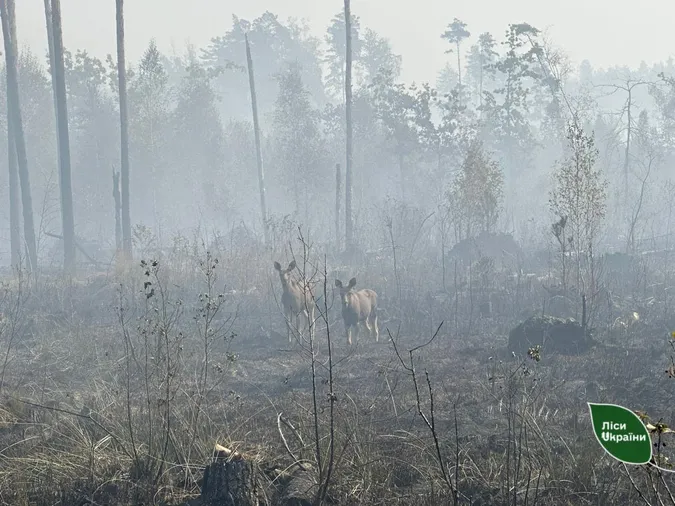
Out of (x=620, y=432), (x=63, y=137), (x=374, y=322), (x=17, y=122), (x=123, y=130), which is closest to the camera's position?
(x=620, y=432)

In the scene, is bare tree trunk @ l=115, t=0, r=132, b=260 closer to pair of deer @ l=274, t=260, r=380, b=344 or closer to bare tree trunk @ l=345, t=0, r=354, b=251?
bare tree trunk @ l=345, t=0, r=354, b=251

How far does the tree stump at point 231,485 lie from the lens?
6.31 meters

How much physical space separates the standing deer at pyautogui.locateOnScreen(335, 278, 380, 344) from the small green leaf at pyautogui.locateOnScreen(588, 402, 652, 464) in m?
13.3

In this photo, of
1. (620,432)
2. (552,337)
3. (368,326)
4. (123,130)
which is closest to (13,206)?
(123,130)

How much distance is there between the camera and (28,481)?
22.4ft

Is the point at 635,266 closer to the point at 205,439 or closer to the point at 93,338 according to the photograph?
the point at 93,338

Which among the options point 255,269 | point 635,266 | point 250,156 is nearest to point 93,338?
point 255,269

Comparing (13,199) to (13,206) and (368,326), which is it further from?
(368,326)

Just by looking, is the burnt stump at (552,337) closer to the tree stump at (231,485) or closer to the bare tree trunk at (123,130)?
the tree stump at (231,485)

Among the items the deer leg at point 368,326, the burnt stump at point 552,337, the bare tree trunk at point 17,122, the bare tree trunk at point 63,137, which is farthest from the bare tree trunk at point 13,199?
the burnt stump at point 552,337

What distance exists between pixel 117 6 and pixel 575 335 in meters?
23.9

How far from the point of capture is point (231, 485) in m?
6.34

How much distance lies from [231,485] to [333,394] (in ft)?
4.10

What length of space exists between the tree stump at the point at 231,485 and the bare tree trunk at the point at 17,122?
26208 mm
